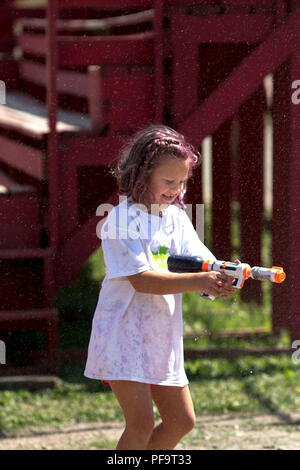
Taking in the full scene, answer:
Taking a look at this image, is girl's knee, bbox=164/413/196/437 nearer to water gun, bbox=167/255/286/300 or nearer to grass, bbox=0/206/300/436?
water gun, bbox=167/255/286/300

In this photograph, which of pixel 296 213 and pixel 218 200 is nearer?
pixel 296 213

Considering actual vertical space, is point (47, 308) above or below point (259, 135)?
below

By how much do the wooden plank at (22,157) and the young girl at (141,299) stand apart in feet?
7.03

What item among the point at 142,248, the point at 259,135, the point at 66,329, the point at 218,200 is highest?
the point at 259,135

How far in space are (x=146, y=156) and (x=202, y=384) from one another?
238 cm

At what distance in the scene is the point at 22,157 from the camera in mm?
5738

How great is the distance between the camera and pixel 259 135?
21.2ft

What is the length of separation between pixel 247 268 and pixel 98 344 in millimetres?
592

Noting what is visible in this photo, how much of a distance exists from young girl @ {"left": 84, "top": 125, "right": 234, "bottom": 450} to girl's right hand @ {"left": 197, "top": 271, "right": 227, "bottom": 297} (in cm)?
11

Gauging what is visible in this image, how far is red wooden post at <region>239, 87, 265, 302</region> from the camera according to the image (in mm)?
6453

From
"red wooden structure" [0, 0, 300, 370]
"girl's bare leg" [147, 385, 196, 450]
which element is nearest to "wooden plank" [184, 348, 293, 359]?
"red wooden structure" [0, 0, 300, 370]

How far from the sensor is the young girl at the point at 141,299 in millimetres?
3148
